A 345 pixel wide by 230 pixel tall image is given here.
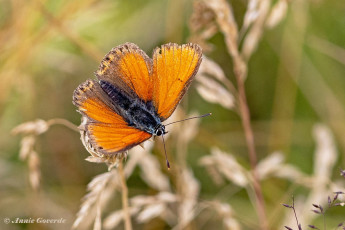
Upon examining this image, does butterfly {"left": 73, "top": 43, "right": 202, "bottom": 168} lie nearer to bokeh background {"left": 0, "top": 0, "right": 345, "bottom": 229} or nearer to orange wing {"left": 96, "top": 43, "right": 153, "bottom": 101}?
orange wing {"left": 96, "top": 43, "right": 153, "bottom": 101}

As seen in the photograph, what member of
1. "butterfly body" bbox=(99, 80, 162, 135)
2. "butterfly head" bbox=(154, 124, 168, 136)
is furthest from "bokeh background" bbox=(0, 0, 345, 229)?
"butterfly head" bbox=(154, 124, 168, 136)

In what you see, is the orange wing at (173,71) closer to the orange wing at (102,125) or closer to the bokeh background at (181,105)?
the orange wing at (102,125)

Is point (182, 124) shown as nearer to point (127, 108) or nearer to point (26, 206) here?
point (127, 108)

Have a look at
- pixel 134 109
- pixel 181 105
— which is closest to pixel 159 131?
pixel 134 109

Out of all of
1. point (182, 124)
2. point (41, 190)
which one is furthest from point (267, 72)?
point (41, 190)

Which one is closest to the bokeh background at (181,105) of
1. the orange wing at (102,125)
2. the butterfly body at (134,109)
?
the butterfly body at (134,109)

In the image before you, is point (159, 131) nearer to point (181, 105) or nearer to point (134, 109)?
point (134, 109)
